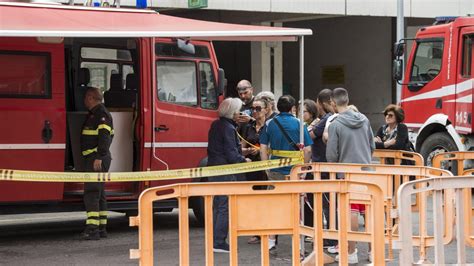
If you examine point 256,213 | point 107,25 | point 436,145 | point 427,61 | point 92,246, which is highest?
point 107,25

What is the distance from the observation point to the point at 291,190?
639cm

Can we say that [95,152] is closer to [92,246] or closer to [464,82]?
[92,246]

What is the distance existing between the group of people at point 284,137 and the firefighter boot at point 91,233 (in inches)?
63.1

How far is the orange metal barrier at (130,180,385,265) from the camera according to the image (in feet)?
19.9

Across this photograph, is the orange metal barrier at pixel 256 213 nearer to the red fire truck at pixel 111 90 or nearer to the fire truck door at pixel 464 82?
the red fire truck at pixel 111 90

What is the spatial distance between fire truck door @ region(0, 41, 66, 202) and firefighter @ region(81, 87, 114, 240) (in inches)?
11.0

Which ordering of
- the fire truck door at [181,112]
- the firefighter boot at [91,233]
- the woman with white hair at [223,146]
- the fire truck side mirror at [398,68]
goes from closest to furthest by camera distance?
1. the woman with white hair at [223,146]
2. the firefighter boot at [91,233]
3. the fire truck door at [181,112]
4. the fire truck side mirror at [398,68]

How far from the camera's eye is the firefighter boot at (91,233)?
33.0 feet

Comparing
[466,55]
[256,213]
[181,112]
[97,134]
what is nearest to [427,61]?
[466,55]

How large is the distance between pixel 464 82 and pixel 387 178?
674 cm

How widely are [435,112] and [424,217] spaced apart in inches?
307

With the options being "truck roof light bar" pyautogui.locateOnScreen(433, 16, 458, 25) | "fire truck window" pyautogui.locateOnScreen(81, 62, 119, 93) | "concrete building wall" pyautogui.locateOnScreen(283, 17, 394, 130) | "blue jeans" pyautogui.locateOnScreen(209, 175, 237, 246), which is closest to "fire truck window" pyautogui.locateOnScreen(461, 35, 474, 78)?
"truck roof light bar" pyautogui.locateOnScreen(433, 16, 458, 25)

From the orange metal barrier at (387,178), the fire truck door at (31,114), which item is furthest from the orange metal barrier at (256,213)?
the fire truck door at (31,114)

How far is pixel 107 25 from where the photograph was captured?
9.10 m
